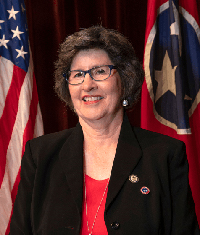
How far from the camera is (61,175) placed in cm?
150

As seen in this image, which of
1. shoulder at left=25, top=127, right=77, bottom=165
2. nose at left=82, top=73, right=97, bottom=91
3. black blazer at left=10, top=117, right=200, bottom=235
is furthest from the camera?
shoulder at left=25, top=127, right=77, bottom=165

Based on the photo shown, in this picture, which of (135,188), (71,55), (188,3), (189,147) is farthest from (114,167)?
(188,3)

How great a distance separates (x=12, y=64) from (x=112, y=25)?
1.17m

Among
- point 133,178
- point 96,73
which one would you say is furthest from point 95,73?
point 133,178

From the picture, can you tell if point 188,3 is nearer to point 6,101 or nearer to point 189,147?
point 189,147

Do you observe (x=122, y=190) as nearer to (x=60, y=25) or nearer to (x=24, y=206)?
(x=24, y=206)

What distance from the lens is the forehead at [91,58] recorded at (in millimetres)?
1512

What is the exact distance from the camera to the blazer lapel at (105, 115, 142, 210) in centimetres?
139

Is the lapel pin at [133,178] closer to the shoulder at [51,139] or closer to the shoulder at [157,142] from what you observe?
the shoulder at [157,142]

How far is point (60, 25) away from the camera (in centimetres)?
265

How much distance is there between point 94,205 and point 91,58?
0.83 metres

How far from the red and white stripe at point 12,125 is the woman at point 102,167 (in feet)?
1.95

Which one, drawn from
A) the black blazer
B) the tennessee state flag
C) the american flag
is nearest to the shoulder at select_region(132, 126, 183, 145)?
the black blazer

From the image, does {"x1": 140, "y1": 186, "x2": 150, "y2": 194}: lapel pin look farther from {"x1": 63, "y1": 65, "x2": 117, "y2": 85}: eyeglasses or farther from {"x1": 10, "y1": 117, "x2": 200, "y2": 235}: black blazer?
{"x1": 63, "y1": 65, "x2": 117, "y2": 85}: eyeglasses
